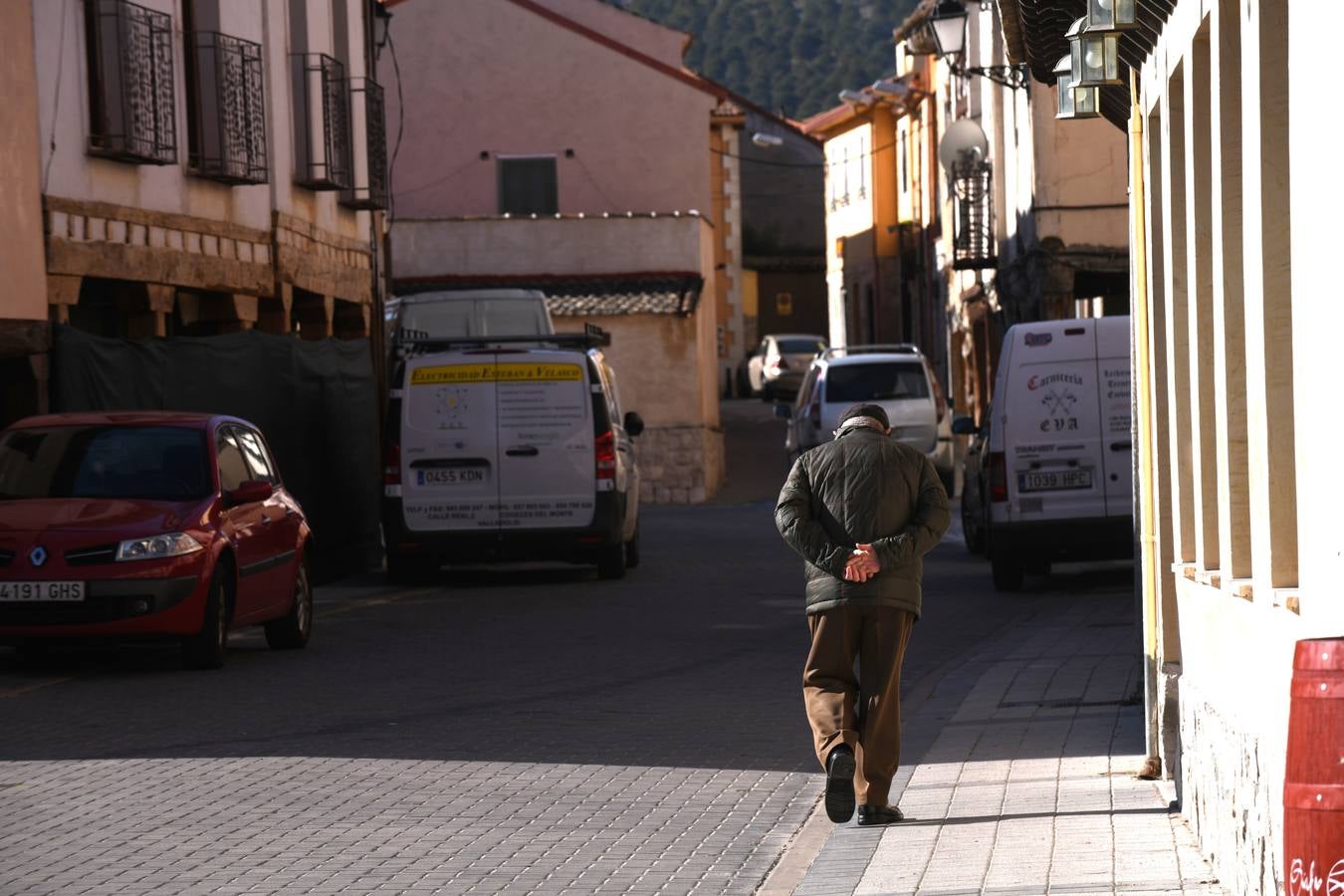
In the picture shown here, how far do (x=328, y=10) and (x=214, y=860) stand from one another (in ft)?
66.6

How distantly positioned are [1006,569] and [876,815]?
11.1m

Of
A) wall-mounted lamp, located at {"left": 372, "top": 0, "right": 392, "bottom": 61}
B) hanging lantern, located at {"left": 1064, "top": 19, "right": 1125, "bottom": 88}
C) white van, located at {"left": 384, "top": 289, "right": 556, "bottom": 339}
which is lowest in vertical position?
white van, located at {"left": 384, "top": 289, "right": 556, "bottom": 339}

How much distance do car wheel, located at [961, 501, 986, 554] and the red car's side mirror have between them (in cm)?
1034

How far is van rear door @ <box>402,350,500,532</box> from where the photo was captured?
20906mm

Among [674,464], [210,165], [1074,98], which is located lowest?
[674,464]

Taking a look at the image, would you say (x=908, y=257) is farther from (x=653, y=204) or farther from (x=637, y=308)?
(x=637, y=308)

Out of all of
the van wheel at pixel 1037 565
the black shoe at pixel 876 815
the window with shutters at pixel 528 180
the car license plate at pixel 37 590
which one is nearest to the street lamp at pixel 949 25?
the van wheel at pixel 1037 565

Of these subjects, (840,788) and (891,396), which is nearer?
(840,788)

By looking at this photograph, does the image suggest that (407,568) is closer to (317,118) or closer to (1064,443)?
(317,118)

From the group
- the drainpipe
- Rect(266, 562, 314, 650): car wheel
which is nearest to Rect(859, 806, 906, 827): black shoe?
the drainpipe

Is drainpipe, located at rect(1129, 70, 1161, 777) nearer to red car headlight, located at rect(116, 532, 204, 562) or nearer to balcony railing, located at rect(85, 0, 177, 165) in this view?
red car headlight, located at rect(116, 532, 204, 562)

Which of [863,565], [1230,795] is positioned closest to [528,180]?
[863,565]

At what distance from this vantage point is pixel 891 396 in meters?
33.3

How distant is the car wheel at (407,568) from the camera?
21703 millimetres
